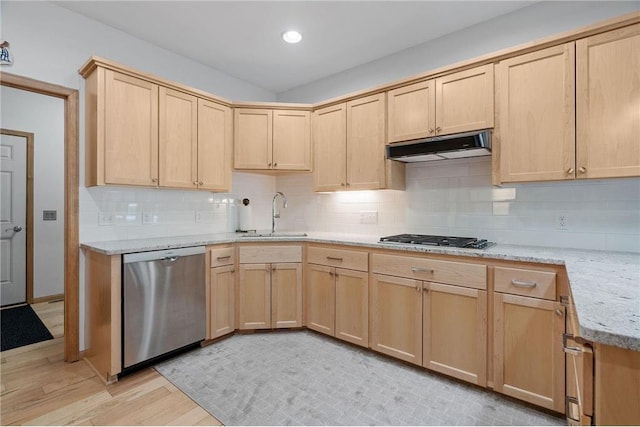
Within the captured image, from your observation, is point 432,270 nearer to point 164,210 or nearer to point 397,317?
point 397,317

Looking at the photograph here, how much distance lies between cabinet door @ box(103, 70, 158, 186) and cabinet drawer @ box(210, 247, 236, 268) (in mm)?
761

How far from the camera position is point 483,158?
2.58 meters

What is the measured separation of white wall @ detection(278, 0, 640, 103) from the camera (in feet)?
7.19

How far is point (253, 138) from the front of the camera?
10.9ft

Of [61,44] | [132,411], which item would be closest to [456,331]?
[132,411]

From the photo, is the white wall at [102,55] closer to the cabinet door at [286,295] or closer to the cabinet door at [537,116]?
the cabinet door at [286,295]

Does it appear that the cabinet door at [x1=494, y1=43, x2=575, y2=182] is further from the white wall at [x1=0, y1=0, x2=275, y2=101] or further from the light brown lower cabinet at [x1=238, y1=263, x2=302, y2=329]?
the white wall at [x1=0, y1=0, x2=275, y2=101]

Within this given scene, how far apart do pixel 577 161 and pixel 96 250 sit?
326 centimetres

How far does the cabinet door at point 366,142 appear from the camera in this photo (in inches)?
112

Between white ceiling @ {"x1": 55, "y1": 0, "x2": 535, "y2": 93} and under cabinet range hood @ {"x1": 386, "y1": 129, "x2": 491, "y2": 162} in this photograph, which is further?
white ceiling @ {"x1": 55, "y1": 0, "x2": 535, "y2": 93}

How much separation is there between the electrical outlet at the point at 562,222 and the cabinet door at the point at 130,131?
3.11 metres

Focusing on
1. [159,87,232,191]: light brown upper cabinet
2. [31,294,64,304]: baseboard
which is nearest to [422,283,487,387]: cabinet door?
[159,87,232,191]: light brown upper cabinet

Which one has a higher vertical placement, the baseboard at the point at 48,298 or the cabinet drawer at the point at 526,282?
the cabinet drawer at the point at 526,282

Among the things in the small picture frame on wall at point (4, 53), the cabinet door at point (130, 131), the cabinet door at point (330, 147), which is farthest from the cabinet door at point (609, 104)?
the small picture frame on wall at point (4, 53)
